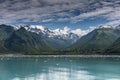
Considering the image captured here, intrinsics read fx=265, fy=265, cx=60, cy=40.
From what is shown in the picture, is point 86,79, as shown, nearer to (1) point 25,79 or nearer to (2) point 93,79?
(2) point 93,79

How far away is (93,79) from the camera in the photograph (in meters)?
87.1

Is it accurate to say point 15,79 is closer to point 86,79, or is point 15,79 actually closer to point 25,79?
point 25,79

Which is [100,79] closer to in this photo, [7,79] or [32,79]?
[32,79]

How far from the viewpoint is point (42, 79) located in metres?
87.4

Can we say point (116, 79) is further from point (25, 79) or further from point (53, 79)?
point (25, 79)

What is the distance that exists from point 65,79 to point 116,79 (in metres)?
16.6

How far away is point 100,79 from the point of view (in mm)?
86750

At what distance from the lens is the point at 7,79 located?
87562mm

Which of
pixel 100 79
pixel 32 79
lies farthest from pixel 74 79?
pixel 32 79

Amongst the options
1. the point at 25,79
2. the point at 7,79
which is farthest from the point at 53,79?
the point at 7,79

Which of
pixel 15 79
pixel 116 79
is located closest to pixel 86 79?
pixel 116 79

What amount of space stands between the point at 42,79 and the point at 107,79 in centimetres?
2129

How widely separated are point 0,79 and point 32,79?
10.3 meters

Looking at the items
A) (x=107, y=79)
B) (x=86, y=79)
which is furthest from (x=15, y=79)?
(x=107, y=79)
